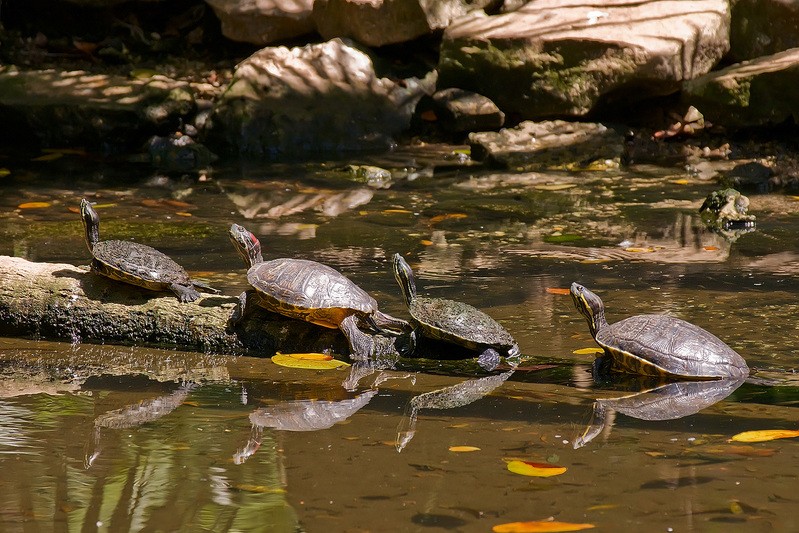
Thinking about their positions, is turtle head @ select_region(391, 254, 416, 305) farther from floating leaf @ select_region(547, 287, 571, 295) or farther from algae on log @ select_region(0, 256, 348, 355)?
floating leaf @ select_region(547, 287, 571, 295)

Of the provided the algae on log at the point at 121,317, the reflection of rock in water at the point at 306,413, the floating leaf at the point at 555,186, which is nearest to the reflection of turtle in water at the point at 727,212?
the floating leaf at the point at 555,186

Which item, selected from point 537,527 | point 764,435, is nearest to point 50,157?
point 764,435

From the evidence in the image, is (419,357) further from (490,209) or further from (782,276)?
(490,209)

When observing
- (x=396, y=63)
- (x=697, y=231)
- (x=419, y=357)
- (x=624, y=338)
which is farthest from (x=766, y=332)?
(x=396, y=63)

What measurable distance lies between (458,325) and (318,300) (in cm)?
63

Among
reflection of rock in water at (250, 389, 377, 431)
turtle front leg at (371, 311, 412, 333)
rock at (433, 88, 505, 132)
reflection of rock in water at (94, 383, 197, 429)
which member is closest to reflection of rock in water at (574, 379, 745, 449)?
reflection of rock in water at (250, 389, 377, 431)

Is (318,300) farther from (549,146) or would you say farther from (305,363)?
(549,146)

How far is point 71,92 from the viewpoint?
1228cm

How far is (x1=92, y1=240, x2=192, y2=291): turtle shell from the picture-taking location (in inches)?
189

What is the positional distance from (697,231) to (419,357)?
13.3 ft

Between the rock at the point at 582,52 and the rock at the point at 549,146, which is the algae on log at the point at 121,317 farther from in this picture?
the rock at the point at 582,52

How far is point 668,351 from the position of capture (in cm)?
434

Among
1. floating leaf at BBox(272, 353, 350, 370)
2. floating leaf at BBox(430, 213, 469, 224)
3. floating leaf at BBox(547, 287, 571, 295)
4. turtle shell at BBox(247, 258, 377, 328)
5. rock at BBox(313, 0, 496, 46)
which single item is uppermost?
rock at BBox(313, 0, 496, 46)

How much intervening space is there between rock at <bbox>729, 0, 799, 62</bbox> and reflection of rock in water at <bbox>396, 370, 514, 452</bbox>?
28.6 ft
